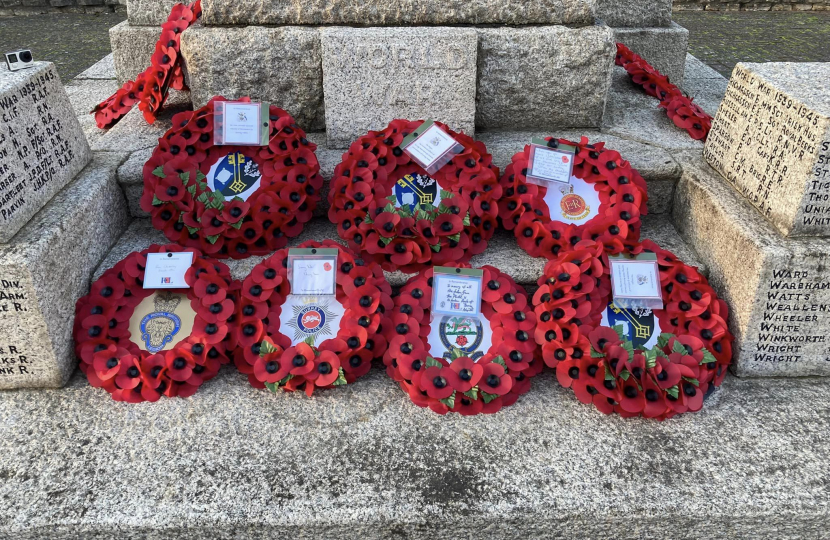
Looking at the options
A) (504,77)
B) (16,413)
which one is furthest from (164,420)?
(504,77)

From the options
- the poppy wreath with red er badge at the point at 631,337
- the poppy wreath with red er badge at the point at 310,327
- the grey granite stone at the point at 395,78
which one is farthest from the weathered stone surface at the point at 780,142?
the poppy wreath with red er badge at the point at 310,327

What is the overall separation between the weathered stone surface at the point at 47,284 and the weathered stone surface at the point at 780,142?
2.49 meters

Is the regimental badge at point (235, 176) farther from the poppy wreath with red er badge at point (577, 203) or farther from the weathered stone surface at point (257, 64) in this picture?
the poppy wreath with red er badge at point (577, 203)

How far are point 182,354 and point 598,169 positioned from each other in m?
1.78

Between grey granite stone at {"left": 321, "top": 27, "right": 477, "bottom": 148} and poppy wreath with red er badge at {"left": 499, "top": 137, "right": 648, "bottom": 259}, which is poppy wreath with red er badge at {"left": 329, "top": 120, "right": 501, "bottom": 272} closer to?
poppy wreath with red er badge at {"left": 499, "top": 137, "right": 648, "bottom": 259}

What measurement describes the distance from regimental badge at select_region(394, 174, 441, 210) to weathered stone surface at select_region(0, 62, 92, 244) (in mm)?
1302

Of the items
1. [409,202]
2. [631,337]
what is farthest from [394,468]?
[409,202]

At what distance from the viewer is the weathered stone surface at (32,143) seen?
211cm

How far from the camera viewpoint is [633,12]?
4.10 m

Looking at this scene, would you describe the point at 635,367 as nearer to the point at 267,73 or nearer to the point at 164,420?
the point at 164,420

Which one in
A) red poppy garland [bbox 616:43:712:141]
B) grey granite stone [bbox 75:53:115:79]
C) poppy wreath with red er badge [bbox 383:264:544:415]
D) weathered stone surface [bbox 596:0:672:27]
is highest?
weathered stone surface [bbox 596:0:672:27]

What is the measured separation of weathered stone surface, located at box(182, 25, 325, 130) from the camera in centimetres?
285

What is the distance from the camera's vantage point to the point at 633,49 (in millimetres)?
4148

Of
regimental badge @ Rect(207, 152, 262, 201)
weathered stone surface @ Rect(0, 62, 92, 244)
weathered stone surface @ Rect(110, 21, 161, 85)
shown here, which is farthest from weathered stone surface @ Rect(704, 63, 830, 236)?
weathered stone surface @ Rect(110, 21, 161, 85)
